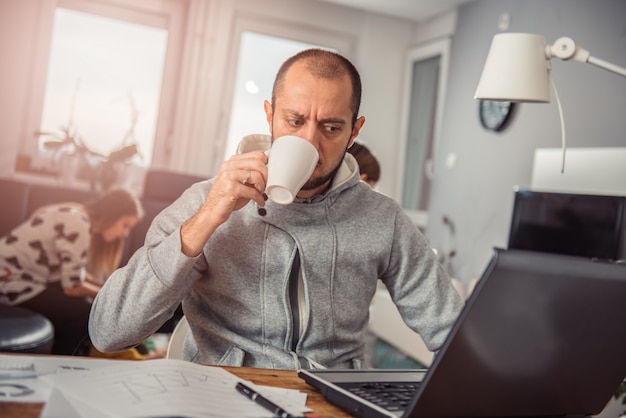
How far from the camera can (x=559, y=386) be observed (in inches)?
29.7

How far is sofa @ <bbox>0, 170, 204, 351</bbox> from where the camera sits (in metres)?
3.79

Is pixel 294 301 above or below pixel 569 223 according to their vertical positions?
below

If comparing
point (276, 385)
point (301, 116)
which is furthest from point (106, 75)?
point (276, 385)

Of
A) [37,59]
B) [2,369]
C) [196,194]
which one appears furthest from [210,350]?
[37,59]

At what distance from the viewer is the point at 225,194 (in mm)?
979

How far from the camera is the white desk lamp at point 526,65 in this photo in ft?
5.24

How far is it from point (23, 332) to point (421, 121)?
13.5 ft

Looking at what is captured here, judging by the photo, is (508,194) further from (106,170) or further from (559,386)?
(559,386)

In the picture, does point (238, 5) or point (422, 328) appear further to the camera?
point (238, 5)

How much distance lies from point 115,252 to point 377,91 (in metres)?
3.37

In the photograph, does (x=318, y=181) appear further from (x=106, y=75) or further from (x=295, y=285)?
(x=106, y=75)

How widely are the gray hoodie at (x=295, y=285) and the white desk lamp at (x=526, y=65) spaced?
1.70ft

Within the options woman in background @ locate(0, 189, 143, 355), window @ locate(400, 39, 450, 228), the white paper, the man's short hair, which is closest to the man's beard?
the man's short hair

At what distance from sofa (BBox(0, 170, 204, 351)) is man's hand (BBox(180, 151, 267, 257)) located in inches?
113
